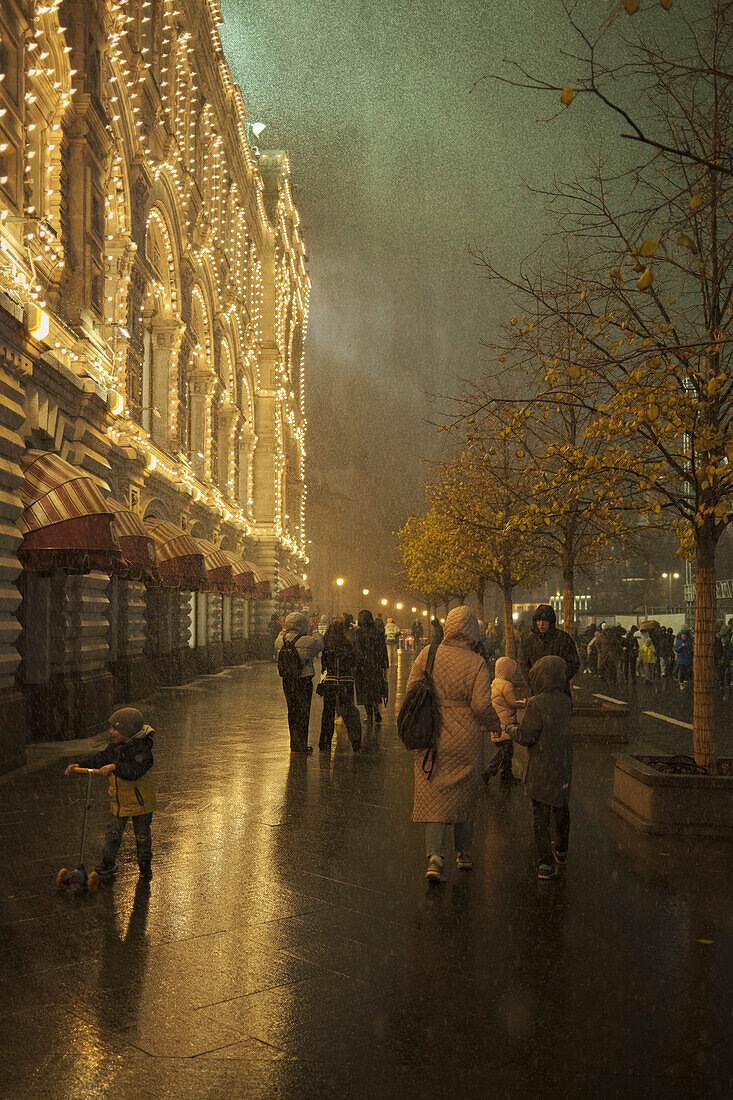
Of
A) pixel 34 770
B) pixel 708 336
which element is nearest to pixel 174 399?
pixel 34 770

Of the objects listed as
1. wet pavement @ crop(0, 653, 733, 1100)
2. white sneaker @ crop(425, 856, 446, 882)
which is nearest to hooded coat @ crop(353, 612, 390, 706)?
wet pavement @ crop(0, 653, 733, 1100)

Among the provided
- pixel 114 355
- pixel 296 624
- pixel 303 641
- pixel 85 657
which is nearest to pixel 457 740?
pixel 303 641

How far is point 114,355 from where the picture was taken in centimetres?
1912

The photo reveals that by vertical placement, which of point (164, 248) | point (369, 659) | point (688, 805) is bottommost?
point (688, 805)

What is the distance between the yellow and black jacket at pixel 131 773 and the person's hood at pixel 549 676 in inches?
114

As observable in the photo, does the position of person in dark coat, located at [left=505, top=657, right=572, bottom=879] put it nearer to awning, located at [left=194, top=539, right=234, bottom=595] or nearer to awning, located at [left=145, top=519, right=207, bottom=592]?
awning, located at [left=145, top=519, right=207, bottom=592]

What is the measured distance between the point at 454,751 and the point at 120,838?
2405 mm

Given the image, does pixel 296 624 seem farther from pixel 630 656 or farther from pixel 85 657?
pixel 630 656

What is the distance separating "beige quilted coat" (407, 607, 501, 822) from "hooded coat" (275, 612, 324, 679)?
21.2 feet

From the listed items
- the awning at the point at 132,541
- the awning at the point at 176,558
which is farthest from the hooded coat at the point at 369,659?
the awning at the point at 176,558

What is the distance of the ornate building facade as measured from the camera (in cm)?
1306

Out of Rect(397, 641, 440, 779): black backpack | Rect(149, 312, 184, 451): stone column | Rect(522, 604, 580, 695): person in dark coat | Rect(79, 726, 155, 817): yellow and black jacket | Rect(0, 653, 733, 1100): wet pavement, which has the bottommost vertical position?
Rect(0, 653, 733, 1100): wet pavement

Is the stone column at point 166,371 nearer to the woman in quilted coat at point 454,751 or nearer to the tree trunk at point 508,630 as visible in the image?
the tree trunk at point 508,630

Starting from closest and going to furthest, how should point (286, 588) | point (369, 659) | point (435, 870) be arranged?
point (435, 870), point (369, 659), point (286, 588)
